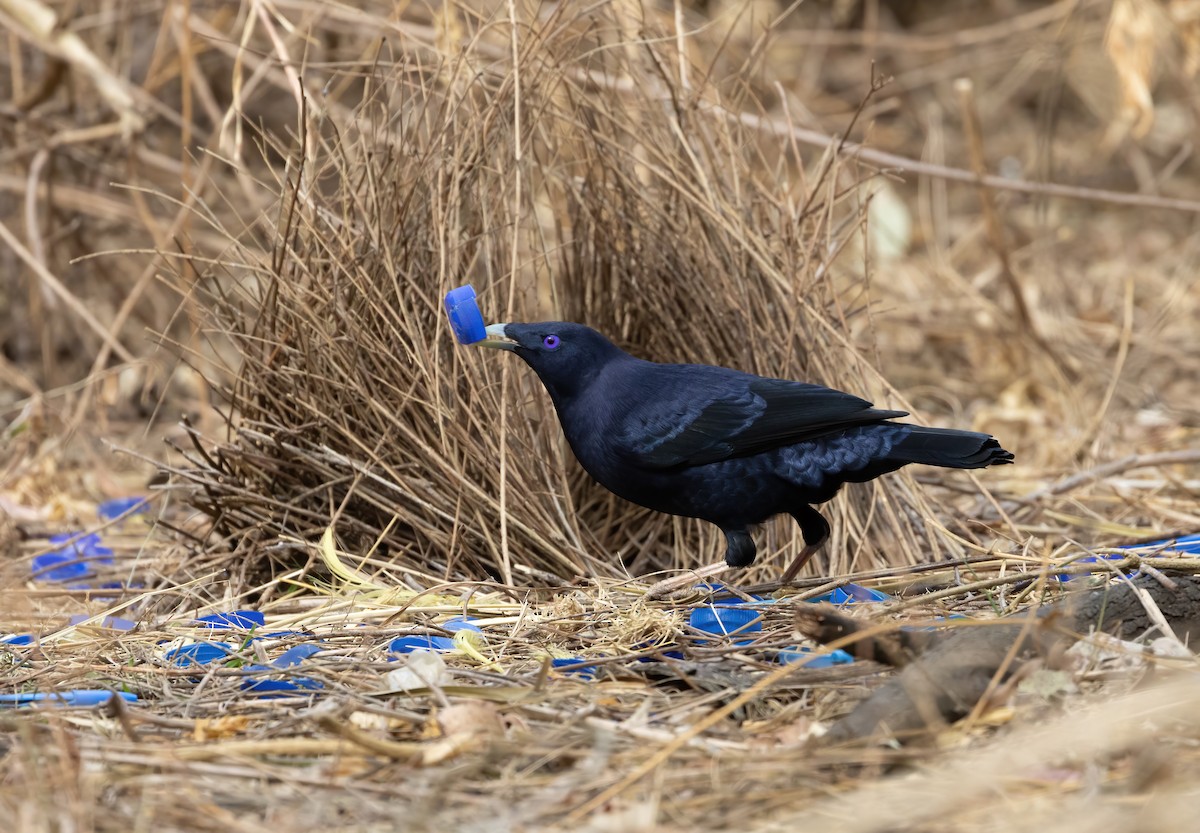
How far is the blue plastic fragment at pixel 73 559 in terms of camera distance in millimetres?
3951

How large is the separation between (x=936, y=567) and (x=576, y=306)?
146 cm

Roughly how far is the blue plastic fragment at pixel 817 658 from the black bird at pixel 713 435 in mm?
798

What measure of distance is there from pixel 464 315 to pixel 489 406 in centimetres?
37

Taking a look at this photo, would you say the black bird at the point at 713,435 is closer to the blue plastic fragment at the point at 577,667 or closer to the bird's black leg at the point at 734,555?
the bird's black leg at the point at 734,555

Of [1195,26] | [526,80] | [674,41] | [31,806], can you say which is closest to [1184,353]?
[1195,26]

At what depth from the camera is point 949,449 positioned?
3164 mm

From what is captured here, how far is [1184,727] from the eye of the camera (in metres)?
2.21

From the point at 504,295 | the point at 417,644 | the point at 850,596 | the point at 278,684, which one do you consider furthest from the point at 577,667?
the point at 504,295

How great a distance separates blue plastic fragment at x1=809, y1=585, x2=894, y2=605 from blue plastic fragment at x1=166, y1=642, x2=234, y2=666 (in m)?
1.37

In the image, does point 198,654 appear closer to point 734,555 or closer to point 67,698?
point 67,698

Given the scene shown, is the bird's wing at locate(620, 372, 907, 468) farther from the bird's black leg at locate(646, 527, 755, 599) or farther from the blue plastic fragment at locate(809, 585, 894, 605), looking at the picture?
the blue plastic fragment at locate(809, 585, 894, 605)

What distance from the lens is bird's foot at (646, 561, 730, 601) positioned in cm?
326

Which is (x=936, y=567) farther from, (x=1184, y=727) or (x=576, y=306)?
(x=576, y=306)

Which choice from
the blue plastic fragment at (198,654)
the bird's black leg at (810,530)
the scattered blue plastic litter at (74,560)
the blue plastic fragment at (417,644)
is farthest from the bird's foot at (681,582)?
the scattered blue plastic litter at (74,560)
